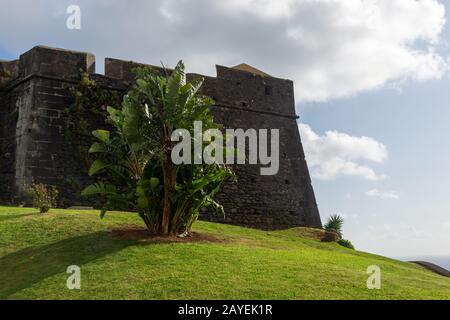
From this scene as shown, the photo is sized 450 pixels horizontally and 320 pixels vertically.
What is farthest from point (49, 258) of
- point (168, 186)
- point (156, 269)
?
point (168, 186)

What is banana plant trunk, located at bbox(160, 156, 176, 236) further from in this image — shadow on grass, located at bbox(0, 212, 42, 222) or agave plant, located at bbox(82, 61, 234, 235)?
shadow on grass, located at bbox(0, 212, 42, 222)

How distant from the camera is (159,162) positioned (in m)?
12.1

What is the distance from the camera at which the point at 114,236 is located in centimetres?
1136

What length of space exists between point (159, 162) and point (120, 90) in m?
7.24

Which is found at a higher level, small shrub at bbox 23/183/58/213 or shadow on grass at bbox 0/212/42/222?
small shrub at bbox 23/183/58/213

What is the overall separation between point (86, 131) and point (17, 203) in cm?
322

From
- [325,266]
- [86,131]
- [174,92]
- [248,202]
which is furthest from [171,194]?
[248,202]

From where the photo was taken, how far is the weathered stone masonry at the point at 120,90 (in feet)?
55.2

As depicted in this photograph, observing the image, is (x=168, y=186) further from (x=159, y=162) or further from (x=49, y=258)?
(x=49, y=258)

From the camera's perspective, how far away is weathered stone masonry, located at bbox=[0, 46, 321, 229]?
55.2 ft

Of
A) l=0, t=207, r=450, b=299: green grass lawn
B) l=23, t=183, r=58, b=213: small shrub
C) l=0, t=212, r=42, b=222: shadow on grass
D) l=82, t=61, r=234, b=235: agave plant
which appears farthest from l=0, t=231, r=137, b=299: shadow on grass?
l=23, t=183, r=58, b=213: small shrub

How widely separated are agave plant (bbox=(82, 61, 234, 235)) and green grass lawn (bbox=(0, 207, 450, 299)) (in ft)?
2.90
